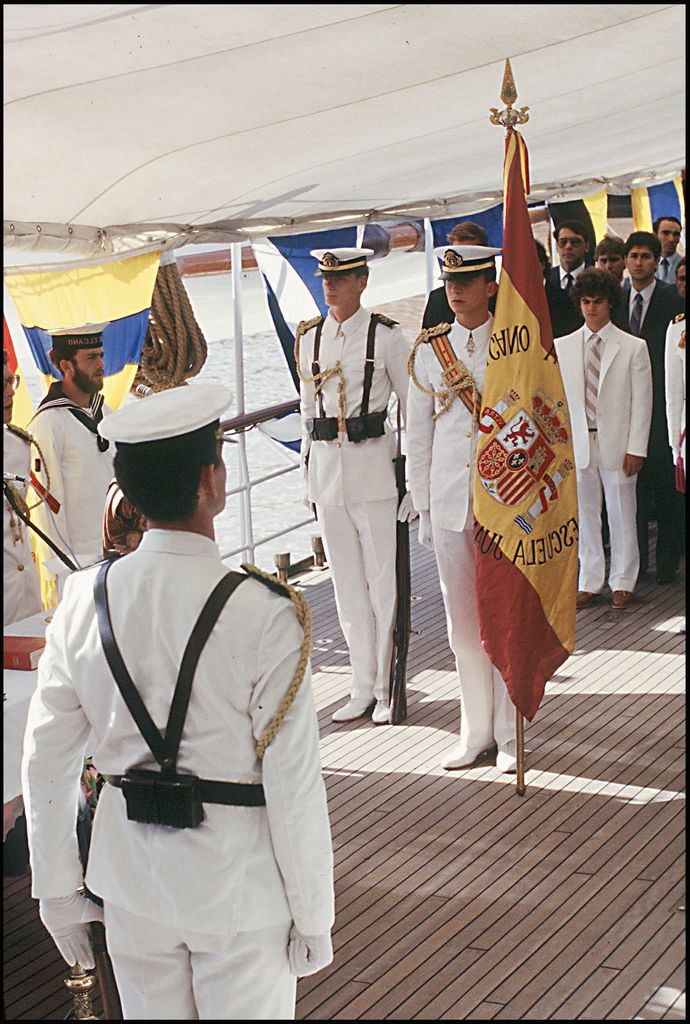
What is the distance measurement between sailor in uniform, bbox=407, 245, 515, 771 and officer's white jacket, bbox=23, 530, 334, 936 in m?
2.28

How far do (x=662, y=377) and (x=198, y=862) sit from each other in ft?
17.0

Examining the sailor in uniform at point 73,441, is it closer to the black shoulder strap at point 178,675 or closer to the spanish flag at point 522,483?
the spanish flag at point 522,483

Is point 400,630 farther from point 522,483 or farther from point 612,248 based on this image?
point 612,248

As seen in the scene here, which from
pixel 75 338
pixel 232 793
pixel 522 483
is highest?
pixel 75 338

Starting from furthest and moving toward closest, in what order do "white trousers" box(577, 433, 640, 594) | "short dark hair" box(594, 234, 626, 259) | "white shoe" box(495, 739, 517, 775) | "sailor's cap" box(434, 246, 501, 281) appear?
"short dark hair" box(594, 234, 626, 259)
"white trousers" box(577, 433, 640, 594)
"white shoe" box(495, 739, 517, 775)
"sailor's cap" box(434, 246, 501, 281)

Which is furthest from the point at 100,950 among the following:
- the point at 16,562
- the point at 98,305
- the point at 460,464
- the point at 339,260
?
the point at 98,305

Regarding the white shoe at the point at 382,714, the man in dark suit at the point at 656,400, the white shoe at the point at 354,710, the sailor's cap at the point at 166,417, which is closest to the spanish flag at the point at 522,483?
the white shoe at the point at 382,714

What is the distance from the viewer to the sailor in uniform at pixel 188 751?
5.94ft

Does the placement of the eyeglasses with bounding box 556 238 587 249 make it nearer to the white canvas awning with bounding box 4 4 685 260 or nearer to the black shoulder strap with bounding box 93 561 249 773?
the white canvas awning with bounding box 4 4 685 260

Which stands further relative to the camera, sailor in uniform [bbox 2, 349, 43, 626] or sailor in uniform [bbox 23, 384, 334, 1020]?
sailor in uniform [bbox 2, 349, 43, 626]

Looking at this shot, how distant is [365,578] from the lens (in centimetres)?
479

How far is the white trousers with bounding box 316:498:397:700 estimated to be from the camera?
15.4 ft

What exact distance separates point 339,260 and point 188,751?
2.99 metres

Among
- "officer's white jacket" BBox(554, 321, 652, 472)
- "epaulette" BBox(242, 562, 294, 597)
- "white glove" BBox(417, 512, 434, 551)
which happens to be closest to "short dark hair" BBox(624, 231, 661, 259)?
"officer's white jacket" BBox(554, 321, 652, 472)
